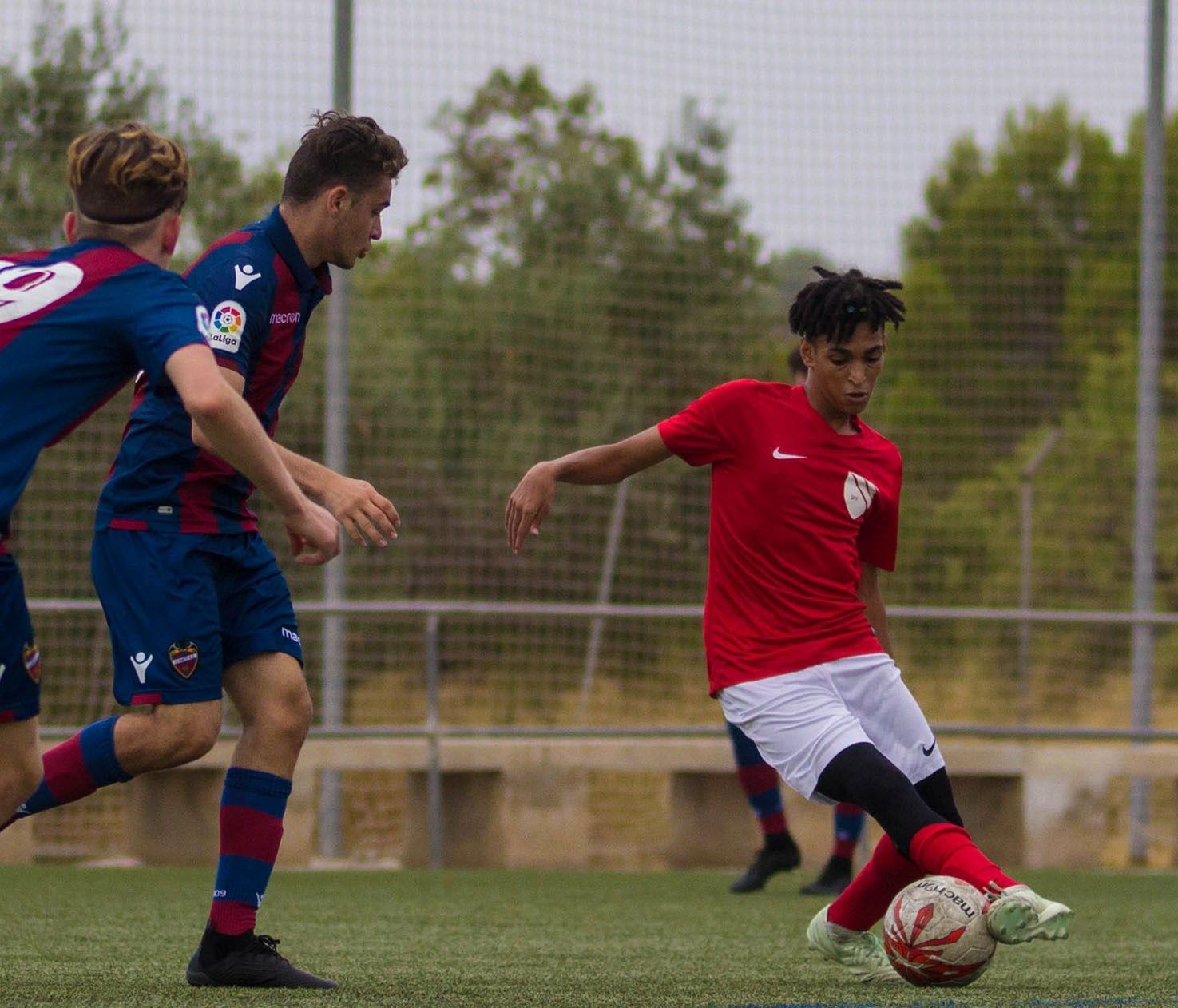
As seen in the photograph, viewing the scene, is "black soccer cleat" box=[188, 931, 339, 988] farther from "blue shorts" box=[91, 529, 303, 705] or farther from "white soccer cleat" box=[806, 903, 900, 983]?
"white soccer cleat" box=[806, 903, 900, 983]

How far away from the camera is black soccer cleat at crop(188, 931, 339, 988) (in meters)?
3.88

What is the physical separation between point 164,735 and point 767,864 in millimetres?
4056

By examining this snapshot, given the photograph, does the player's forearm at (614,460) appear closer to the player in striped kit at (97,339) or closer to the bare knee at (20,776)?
the player in striped kit at (97,339)

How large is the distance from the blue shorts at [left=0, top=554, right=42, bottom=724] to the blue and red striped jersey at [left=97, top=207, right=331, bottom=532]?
0.47 metres

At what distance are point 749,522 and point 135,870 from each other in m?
4.69

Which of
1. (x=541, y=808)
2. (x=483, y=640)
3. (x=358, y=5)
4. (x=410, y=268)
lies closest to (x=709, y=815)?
(x=541, y=808)

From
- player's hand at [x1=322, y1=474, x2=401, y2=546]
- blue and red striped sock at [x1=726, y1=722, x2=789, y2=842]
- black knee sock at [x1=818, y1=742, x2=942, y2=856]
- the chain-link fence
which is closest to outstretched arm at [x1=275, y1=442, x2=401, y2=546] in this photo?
player's hand at [x1=322, y1=474, x2=401, y2=546]

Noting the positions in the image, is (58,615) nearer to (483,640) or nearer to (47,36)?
(483,640)

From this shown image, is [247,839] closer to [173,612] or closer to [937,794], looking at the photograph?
[173,612]

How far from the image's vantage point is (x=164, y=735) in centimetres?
372

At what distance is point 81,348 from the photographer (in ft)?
11.0

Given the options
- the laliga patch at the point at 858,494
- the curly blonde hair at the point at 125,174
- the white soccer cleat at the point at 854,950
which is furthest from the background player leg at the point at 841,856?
the curly blonde hair at the point at 125,174

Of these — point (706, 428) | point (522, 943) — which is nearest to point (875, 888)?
point (706, 428)

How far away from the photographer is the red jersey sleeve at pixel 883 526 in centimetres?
436
